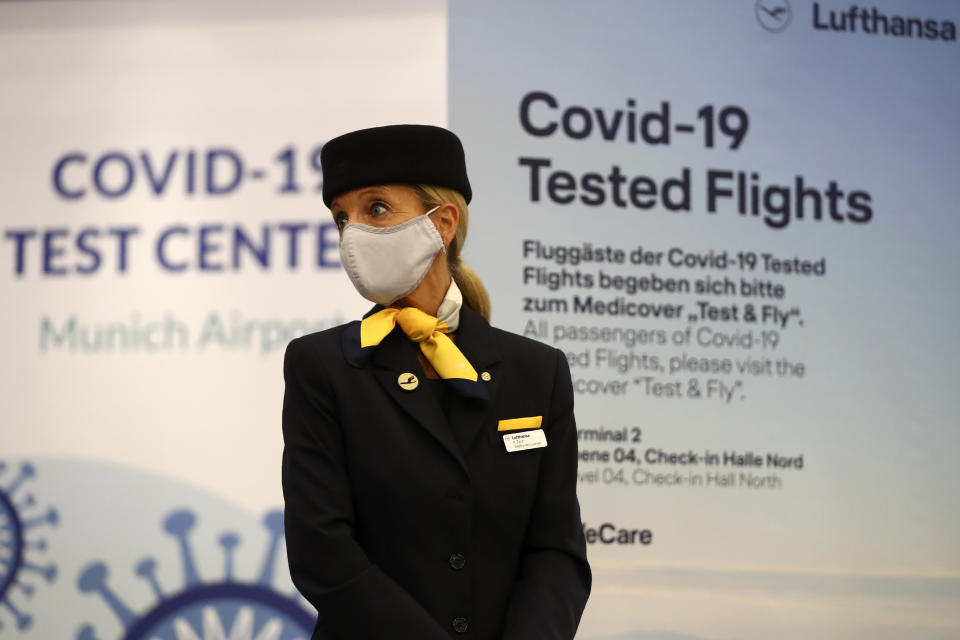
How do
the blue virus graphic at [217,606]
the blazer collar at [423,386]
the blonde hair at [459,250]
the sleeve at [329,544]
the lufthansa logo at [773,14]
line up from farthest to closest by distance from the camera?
the lufthansa logo at [773,14], the blue virus graphic at [217,606], the blonde hair at [459,250], the blazer collar at [423,386], the sleeve at [329,544]

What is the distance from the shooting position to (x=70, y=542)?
11.7ft

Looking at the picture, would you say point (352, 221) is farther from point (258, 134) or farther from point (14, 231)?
point (14, 231)

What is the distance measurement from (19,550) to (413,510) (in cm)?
248

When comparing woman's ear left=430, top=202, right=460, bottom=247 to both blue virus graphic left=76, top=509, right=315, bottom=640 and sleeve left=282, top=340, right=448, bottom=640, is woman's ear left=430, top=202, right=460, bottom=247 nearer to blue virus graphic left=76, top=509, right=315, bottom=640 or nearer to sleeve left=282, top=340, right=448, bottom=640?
sleeve left=282, top=340, right=448, bottom=640

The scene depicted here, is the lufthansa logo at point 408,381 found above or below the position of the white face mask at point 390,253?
below

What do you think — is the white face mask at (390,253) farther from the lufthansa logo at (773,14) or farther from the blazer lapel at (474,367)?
the lufthansa logo at (773,14)

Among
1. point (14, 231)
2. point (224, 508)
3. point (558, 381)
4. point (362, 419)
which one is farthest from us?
point (14, 231)

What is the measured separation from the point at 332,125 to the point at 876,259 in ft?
6.29

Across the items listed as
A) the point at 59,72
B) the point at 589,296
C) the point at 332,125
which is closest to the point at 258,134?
the point at 332,125

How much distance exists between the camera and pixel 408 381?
66.2 inches

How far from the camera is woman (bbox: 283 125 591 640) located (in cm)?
159

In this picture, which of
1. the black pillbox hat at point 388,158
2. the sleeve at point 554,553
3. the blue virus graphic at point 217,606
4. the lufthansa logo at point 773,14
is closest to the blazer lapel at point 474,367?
the sleeve at point 554,553

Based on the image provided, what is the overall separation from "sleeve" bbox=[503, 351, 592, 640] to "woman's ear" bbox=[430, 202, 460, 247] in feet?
0.95

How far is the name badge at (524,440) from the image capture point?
5.52ft
